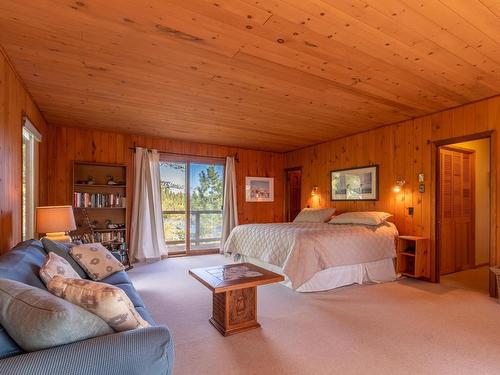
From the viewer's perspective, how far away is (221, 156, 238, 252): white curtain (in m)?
6.12

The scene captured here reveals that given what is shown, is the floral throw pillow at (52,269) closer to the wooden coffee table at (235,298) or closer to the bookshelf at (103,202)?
the wooden coffee table at (235,298)

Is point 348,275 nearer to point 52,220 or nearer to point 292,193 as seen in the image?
point 52,220

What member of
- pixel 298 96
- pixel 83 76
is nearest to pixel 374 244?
pixel 298 96

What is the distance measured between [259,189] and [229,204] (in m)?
0.93

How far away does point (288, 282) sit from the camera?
145 inches

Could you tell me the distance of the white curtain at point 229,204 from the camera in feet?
20.1

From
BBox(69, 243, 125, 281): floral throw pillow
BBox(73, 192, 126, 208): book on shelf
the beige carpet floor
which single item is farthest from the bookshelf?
BBox(69, 243, 125, 281): floral throw pillow

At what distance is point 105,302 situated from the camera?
1.19 meters

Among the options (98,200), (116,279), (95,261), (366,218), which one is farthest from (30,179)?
(366,218)

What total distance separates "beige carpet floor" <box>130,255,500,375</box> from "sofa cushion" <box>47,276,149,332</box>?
37.2 inches

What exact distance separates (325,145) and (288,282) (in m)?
3.14

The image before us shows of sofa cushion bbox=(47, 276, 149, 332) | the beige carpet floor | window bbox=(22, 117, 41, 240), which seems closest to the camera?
sofa cushion bbox=(47, 276, 149, 332)

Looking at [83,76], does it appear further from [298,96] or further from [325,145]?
[325,145]

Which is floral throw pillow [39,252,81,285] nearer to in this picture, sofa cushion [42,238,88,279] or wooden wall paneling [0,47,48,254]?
sofa cushion [42,238,88,279]
